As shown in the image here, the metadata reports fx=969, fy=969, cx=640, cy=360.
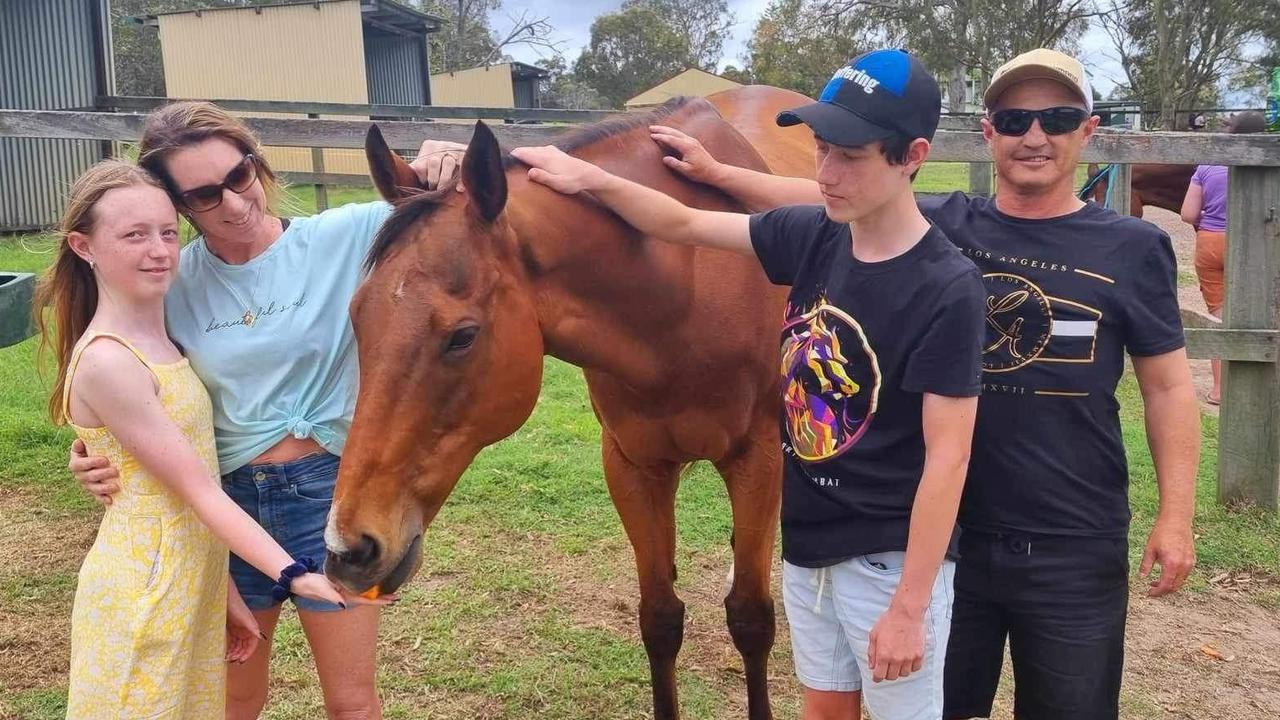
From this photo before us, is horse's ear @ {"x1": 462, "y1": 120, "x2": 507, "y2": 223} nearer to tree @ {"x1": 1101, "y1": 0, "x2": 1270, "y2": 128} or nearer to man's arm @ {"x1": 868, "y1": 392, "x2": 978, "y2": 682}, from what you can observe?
man's arm @ {"x1": 868, "y1": 392, "x2": 978, "y2": 682}

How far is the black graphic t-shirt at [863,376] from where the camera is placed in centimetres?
167

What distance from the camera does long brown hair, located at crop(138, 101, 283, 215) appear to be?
6.80 feet

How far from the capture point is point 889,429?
1.78 metres

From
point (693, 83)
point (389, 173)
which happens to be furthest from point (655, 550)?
point (693, 83)

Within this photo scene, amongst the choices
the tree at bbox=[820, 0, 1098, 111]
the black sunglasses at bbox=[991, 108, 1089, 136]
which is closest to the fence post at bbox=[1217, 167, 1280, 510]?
the black sunglasses at bbox=[991, 108, 1089, 136]

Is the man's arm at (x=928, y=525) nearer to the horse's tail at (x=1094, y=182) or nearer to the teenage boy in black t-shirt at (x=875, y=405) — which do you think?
the teenage boy in black t-shirt at (x=875, y=405)

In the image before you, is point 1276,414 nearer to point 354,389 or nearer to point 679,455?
point 679,455

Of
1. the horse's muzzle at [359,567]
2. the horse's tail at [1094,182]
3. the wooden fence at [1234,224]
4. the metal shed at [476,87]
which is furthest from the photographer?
the metal shed at [476,87]

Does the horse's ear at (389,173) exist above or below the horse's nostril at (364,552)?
above

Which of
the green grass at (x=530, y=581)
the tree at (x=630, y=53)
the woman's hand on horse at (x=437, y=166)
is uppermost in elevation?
the tree at (x=630, y=53)

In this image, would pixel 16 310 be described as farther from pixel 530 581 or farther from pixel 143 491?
pixel 530 581

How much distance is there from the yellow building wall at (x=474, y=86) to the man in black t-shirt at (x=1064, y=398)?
28138 mm

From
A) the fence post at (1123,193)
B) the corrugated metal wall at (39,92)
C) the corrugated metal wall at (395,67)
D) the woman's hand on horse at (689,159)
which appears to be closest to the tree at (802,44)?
the corrugated metal wall at (395,67)

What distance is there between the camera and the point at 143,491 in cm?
196
